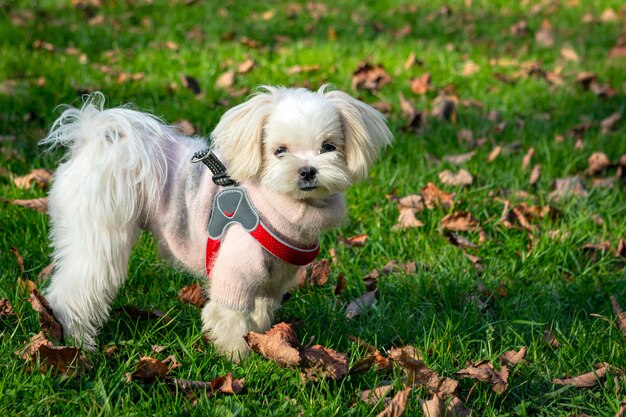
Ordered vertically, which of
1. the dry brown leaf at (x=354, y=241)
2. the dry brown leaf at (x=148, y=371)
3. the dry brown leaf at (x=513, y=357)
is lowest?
the dry brown leaf at (x=354, y=241)

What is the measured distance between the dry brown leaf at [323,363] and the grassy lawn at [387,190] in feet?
0.14

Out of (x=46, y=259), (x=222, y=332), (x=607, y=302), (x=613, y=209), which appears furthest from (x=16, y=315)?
(x=613, y=209)

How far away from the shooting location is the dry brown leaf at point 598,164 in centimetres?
467

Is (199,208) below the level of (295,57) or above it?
above

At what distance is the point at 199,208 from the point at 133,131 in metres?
0.38

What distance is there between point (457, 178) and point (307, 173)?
6.66 feet

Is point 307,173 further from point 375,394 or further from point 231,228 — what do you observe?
point 375,394

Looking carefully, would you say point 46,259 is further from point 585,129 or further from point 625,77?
point 625,77

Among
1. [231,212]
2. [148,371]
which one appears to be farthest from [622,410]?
[148,371]

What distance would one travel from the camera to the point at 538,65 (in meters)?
6.62

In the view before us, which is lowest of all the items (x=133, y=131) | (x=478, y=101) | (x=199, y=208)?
(x=478, y=101)

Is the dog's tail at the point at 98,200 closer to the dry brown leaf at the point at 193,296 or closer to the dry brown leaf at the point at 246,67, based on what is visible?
the dry brown leaf at the point at 193,296

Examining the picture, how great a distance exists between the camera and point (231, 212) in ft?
8.90

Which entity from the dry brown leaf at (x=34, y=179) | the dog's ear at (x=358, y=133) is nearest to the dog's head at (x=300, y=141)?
the dog's ear at (x=358, y=133)
